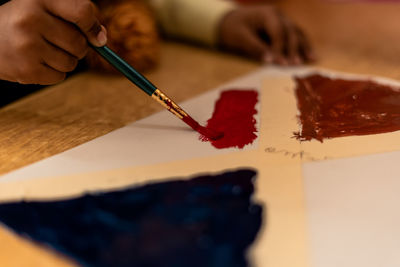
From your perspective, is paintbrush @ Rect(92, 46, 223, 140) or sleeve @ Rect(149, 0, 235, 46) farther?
sleeve @ Rect(149, 0, 235, 46)

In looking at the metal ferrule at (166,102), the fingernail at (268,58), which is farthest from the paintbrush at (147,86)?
the fingernail at (268,58)

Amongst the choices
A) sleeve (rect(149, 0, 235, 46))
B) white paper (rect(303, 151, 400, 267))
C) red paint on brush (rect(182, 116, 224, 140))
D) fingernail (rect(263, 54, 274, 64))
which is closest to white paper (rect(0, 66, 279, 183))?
red paint on brush (rect(182, 116, 224, 140))

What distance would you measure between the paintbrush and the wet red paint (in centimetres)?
12

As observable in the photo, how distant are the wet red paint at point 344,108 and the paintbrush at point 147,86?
0.39 ft

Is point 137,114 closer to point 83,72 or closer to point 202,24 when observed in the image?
point 83,72

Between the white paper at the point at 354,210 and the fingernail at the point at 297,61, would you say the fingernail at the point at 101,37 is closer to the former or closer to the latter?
the white paper at the point at 354,210

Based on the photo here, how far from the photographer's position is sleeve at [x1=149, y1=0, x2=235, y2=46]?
933mm

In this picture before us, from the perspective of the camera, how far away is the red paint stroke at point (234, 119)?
1.74 feet

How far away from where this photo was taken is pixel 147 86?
1.79 ft

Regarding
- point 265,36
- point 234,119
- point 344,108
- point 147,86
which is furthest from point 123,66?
point 265,36

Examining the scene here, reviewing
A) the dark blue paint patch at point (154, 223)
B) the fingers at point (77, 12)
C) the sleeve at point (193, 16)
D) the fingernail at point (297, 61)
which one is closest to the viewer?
the dark blue paint patch at point (154, 223)

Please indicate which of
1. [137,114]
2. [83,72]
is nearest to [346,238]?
[137,114]

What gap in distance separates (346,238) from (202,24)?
0.67 meters

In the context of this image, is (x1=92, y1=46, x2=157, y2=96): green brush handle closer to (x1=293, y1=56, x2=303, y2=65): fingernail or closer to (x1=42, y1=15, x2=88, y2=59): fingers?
(x1=42, y1=15, x2=88, y2=59): fingers
